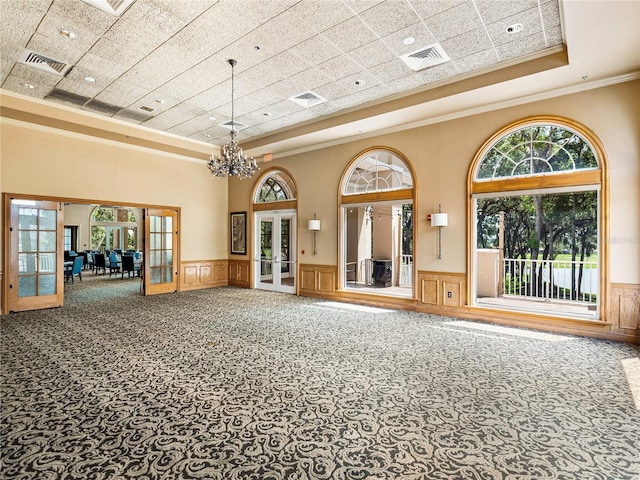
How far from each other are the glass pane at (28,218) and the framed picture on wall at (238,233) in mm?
4667

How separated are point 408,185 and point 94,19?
569cm

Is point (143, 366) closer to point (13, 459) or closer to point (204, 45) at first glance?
point (13, 459)

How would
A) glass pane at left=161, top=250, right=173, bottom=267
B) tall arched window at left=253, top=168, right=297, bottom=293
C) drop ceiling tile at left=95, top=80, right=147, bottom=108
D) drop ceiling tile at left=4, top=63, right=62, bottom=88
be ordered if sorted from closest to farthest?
drop ceiling tile at left=4, top=63, right=62, bottom=88 → drop ceiling tile at left=95, top=80, right=147, bottom=108 → glass pane at left=161, top=250, right=173, bottom=267 → tall arched window at left=253, top=168, right=297, bottom=293

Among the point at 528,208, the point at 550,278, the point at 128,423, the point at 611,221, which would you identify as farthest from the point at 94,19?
the point at 528,208

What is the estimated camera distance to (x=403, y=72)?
5.27 m

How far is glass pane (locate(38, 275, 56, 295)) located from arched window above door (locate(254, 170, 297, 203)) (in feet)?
16.7

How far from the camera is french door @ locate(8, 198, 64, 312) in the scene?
21.8 feet

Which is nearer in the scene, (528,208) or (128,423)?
(128,423)

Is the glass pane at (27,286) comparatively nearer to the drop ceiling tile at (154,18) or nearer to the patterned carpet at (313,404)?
the patterned carpet at (313,404)

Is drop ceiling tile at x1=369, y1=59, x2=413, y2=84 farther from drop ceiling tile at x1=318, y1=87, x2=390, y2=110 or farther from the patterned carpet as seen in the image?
the patterned carpet

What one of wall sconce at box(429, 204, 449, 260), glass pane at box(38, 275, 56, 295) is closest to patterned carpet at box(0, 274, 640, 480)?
wall sconce at box(429, 204, 449, 260)

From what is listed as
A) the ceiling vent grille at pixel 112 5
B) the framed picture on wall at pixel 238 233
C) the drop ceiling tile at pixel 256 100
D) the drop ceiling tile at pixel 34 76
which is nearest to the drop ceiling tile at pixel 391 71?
the drop ceiling tile at pixel 256 100

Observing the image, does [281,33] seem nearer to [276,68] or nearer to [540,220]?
[276,68]

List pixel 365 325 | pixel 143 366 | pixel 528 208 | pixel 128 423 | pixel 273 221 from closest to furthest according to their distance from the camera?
1. pixel 128 423
2. pixel 143 366
3. pixel 365 325
4. pixel 528 208
5. pixel 273 221
